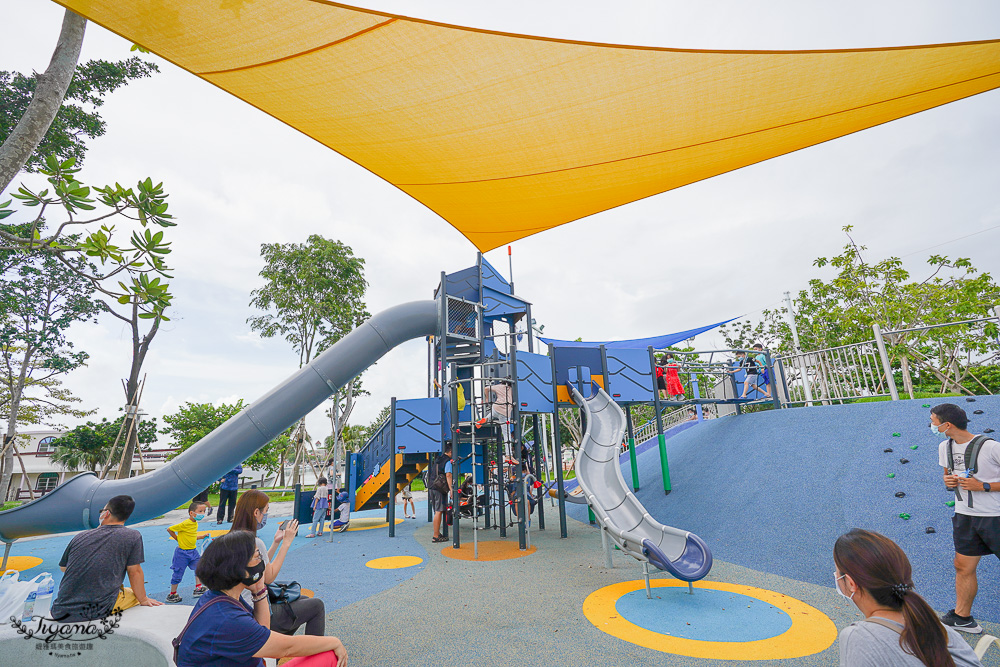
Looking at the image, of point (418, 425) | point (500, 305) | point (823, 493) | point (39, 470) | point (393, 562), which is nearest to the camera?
point (823, 493)

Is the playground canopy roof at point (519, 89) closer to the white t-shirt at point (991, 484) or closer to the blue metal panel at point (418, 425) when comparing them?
the white t-shirt at point (991, 484)

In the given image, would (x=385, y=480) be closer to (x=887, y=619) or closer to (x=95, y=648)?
(x=95, y=648)

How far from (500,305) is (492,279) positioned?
26.5 inches

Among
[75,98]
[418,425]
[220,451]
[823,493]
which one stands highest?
[75,98]

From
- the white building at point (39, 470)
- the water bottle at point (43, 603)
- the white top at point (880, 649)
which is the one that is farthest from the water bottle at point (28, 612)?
the white building at point (39, 470)

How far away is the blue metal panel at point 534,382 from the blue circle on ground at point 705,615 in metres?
3.91

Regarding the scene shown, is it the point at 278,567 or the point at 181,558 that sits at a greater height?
the point at 278,567

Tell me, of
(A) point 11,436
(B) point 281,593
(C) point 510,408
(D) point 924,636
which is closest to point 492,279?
(C) point 510,408

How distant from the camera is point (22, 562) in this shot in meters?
7.80

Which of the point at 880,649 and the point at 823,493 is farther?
the point at 823,493

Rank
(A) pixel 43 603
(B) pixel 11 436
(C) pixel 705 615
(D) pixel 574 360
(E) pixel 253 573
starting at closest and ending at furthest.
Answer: (E) pixel 253 573 < (A) pixel 43 603 < (C) pixel 705 615 < (D) pixel 574 360 < (B) pixel 11 436

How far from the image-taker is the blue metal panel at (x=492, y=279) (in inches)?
412

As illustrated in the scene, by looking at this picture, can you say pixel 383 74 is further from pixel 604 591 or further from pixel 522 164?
pixel 604 591

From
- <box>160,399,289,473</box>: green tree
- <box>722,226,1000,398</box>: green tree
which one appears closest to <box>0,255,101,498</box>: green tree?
<box>160,399,289,473</box>: green tree
